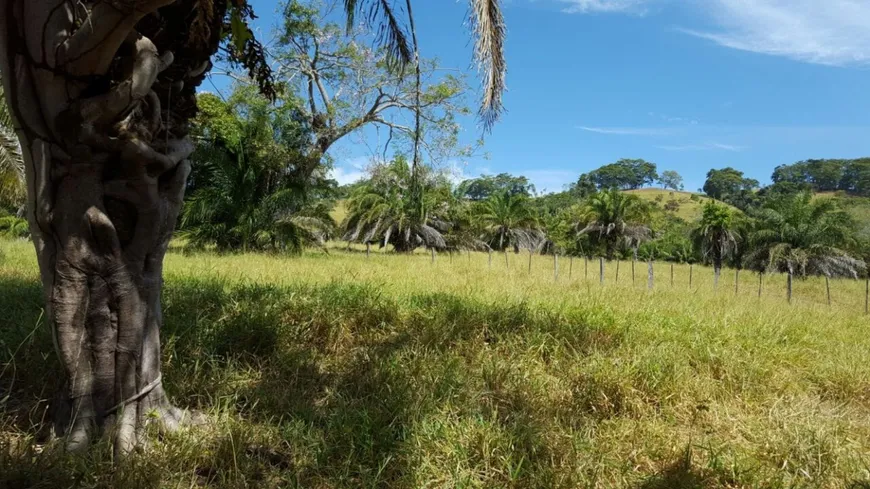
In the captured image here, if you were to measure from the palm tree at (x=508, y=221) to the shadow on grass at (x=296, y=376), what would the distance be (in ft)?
88.2

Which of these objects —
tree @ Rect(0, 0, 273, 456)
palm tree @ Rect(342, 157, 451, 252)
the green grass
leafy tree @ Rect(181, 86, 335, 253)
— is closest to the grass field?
tree @ Rect(0, 0, 273, 456)

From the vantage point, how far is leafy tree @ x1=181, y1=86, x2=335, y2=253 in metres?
15.4

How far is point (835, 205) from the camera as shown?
2311cm

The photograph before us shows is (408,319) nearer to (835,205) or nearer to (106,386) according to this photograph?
(106,386)

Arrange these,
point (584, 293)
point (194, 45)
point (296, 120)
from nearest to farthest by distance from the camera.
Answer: point (194, 45) → point (584, 293) → point (296, 120)

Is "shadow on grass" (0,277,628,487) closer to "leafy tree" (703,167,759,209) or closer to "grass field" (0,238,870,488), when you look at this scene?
"grass field" (0,238,870,488)

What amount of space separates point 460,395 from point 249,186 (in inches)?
556

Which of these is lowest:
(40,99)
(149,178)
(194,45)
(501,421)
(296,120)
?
(501,421)

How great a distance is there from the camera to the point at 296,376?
4.13 metres

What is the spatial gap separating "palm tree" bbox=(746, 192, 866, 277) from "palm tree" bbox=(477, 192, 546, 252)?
43.9ft

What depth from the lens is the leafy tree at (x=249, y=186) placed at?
15422 millimetres

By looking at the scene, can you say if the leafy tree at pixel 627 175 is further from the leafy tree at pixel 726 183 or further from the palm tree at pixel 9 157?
the palm tree at pixel 9 157

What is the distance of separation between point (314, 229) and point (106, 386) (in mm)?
13846

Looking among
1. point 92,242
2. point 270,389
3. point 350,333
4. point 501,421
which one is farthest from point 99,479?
point 350,333
